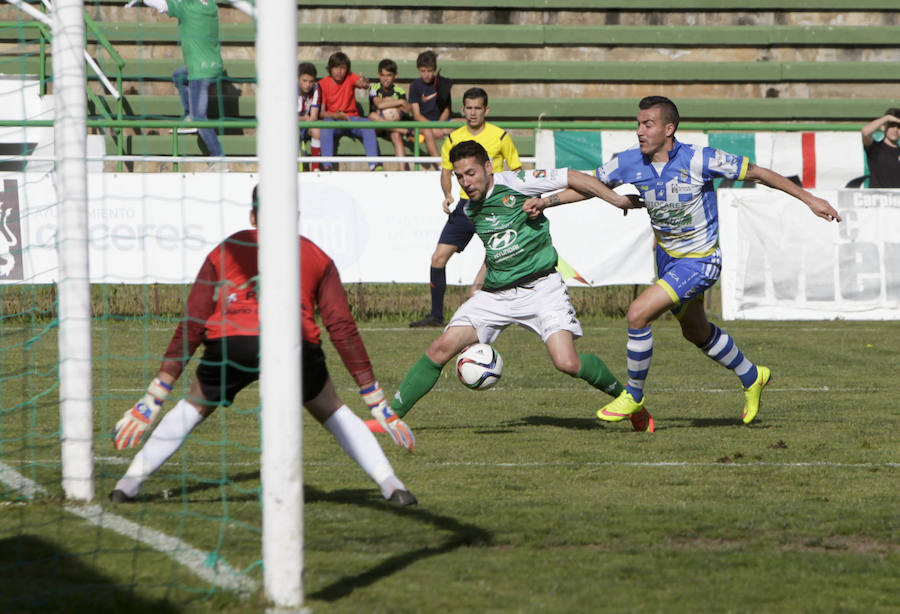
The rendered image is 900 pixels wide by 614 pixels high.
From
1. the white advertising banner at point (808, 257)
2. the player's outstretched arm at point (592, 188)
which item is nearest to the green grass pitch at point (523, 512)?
the player's outstretched arm at point (592, 188)

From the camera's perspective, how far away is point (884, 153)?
1571 cm

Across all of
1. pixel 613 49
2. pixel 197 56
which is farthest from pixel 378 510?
pixel 613 49

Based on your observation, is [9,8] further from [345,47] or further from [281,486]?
[281,486]

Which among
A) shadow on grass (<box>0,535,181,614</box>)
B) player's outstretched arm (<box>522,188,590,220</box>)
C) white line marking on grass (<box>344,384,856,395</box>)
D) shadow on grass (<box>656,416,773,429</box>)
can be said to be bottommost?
shadow on grass (<box>0,535,181,614</box>)

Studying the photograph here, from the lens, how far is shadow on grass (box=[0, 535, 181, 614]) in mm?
4094

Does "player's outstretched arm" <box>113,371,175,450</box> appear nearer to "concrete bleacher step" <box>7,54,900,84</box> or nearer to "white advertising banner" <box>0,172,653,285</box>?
"white advertising banner" <box>0,172,653,285</box>

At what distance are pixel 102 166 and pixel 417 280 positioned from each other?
3.76m

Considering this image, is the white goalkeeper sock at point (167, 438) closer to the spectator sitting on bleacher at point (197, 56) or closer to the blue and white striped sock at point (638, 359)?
the blue and white striped sock at point (638, 359)

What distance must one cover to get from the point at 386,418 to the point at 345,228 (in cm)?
957

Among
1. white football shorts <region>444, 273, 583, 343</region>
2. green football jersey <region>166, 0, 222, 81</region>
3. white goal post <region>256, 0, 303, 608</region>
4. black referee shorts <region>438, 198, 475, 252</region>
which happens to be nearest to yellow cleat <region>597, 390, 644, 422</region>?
white football shorts <region>444, 273, 583, 343</region>

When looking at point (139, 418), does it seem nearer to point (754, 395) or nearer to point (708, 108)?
point (754, 395)

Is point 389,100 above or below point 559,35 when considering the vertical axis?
below

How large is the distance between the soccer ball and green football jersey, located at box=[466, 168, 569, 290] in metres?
0.50

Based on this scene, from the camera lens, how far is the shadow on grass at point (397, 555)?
14.2 ft
